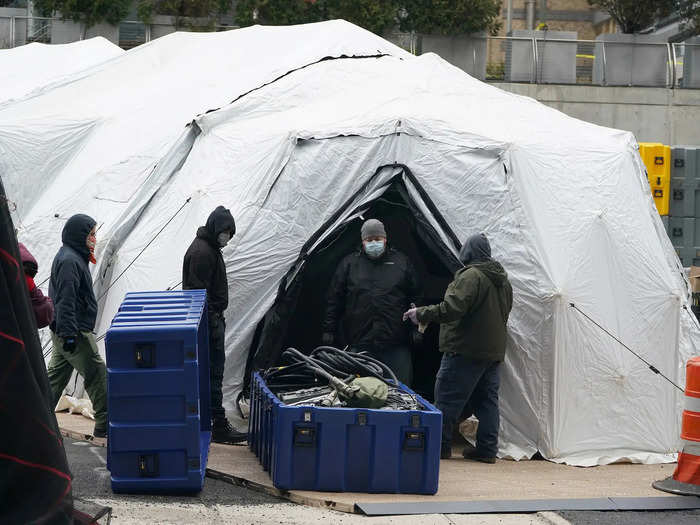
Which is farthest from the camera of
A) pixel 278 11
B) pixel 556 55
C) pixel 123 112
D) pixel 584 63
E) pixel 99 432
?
pixel 278 11

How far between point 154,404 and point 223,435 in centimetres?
198

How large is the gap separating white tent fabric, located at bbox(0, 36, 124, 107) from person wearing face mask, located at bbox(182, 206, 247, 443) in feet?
24.4

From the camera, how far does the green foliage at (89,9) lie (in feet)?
69.3

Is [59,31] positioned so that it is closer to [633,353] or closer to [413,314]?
[413,314]

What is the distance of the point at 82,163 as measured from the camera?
1198cm

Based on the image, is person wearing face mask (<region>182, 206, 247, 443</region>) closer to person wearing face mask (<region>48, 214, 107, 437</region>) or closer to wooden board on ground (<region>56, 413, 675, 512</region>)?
wooden board on ground (<region>56, 413, 675, 512</region>)

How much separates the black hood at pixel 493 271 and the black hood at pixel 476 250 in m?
0.04

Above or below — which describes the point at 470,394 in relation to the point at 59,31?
below

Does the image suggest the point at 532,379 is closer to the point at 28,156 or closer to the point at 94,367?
the point at 94,367

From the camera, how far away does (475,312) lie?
27.0ft

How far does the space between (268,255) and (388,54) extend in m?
3.87

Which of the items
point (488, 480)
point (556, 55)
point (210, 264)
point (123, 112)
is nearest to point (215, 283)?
point (210, 264)

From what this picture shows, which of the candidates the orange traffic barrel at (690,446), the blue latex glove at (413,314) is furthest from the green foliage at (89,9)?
the orange traffic barrel at (690,446)

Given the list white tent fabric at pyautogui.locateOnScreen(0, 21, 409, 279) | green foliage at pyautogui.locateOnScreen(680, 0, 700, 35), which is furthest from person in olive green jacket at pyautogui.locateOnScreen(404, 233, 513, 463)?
green foliage at pyautogui.locateOnScreen(680, 0, 700, 35)
